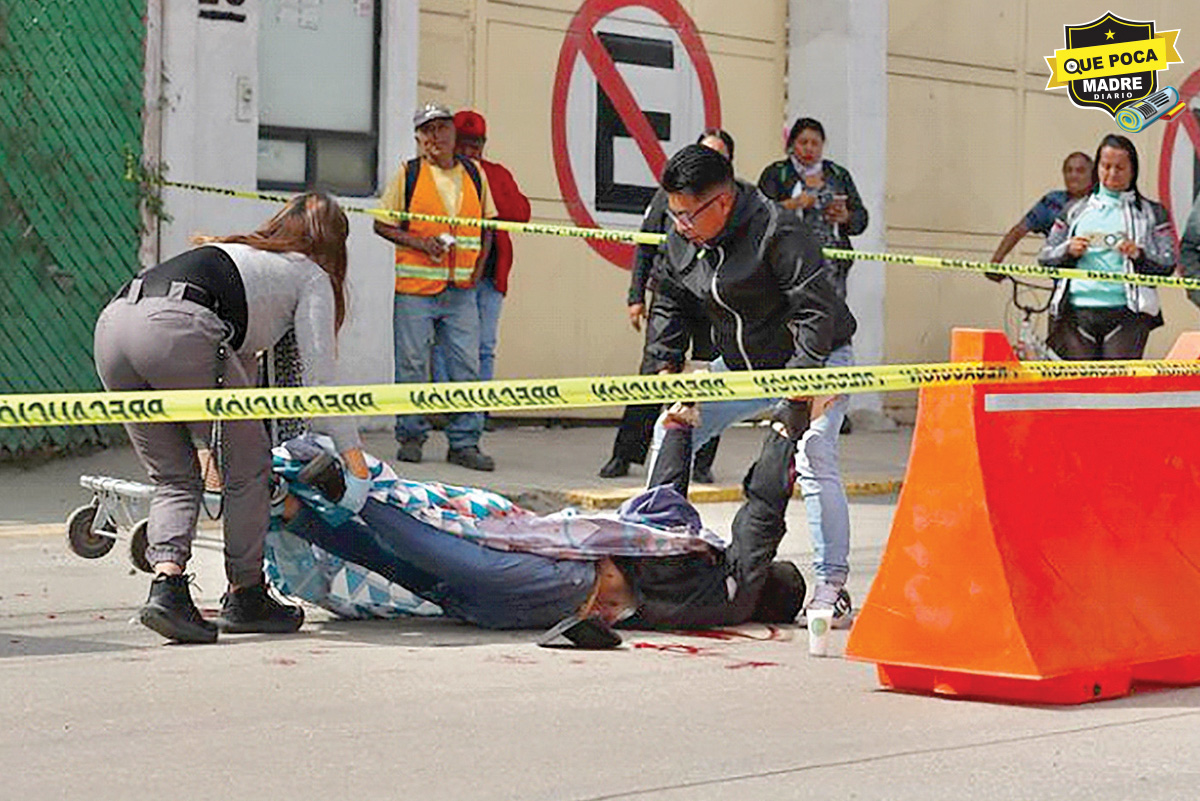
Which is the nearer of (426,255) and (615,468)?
(426,255)

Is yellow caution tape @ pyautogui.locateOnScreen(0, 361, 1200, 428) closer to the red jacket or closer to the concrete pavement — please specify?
the concrete pavement

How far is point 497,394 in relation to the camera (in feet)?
21.0

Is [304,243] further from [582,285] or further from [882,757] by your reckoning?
[582,285]

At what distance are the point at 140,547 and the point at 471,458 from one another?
416cm

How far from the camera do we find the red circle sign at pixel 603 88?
1481 centimetres

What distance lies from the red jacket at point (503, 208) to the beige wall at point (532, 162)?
67.1 inches

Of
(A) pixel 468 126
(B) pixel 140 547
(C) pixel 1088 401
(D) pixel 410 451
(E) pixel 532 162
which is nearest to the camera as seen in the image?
(C) pixel 1088 401

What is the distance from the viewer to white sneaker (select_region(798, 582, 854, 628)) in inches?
314

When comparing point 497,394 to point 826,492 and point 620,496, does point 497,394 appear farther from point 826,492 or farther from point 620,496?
point 620,496

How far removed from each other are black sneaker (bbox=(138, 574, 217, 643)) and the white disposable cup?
6.12 feet

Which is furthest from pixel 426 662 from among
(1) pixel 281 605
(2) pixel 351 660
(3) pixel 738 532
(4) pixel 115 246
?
(4) pixel 115 246

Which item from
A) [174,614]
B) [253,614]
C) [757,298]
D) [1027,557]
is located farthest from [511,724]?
[757,298]

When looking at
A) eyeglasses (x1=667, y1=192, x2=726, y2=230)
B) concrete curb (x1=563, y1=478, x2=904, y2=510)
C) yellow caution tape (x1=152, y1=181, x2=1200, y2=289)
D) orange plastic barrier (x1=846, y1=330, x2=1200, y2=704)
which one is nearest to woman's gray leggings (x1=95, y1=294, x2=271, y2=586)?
eyeglasses (x1=667, y1=192, x2=726, y2=230)

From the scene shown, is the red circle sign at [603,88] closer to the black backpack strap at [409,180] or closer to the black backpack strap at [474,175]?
the black backpack strap at [474,175]
